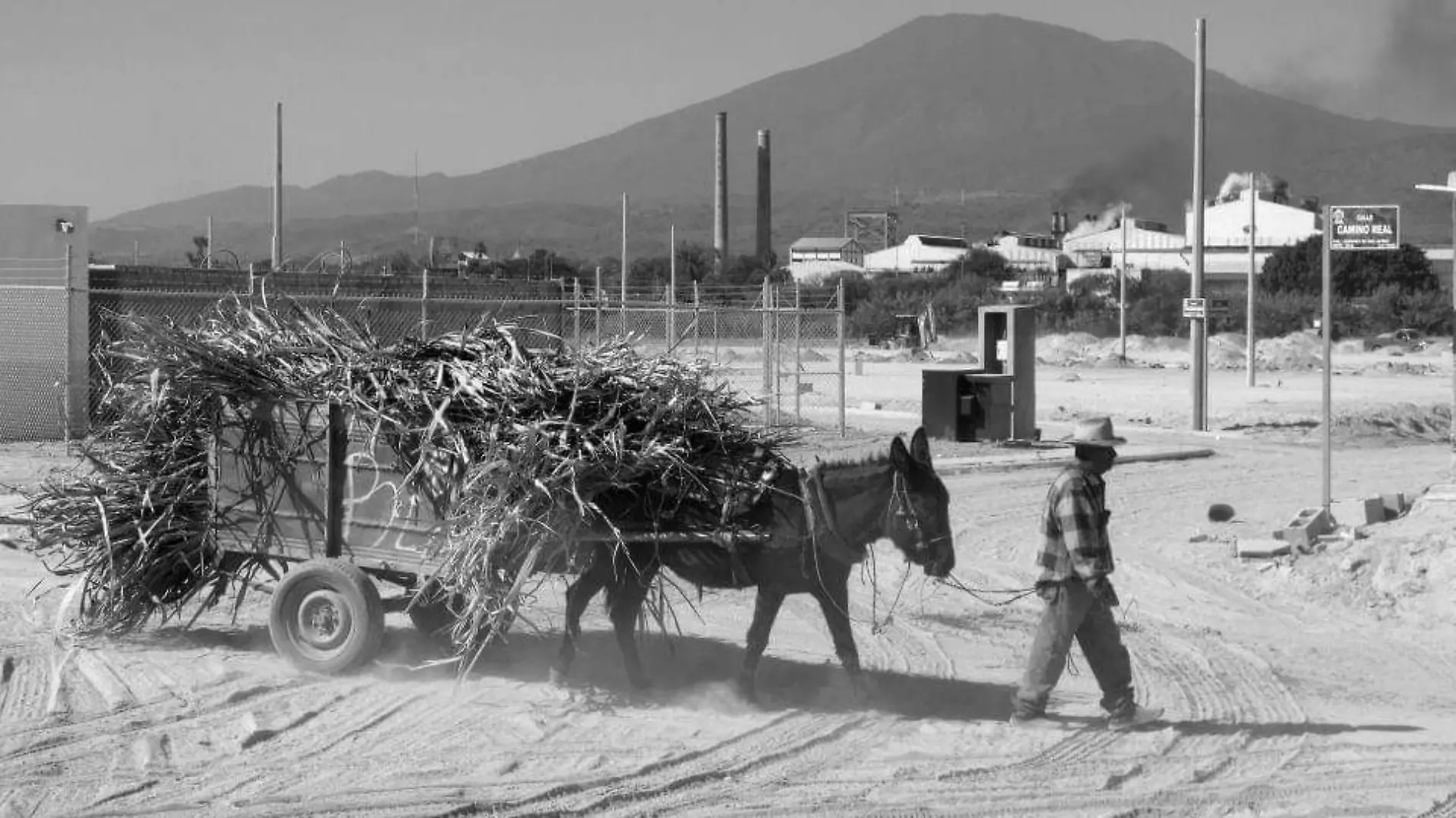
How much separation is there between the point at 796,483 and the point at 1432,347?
1907 inches

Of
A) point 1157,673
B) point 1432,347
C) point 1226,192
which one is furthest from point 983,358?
point 1226,192

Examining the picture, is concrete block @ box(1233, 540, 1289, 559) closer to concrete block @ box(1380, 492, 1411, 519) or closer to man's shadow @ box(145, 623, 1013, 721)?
concrete block @ box(1380, 492, 1411, 519)

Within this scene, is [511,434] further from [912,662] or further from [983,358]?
[983,358]

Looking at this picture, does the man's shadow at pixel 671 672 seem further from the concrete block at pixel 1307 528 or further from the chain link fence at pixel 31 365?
the chain link fence at pixel 31 365

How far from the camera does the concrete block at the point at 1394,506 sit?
15.8m

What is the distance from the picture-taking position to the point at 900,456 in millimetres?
8625

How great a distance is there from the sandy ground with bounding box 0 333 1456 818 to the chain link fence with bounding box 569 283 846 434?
1821 millimetres

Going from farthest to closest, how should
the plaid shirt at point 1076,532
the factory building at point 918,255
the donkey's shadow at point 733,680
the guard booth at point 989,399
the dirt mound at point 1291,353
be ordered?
the factory building at point 918,255
the dirt mound at point 1291,353
the guard booth at point 989,399
the donkey's shadow at point 733,680
the plaid shirt at point 1076,532

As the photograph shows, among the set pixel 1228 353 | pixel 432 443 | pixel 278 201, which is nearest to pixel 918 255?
pixel 1228 353

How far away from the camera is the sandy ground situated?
738 cm

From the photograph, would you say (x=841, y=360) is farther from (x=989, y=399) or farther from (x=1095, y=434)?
(x=1095, y=434)

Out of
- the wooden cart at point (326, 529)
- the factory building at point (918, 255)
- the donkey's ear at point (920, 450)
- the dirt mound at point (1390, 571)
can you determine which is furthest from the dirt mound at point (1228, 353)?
the factory building at point (918, 255)

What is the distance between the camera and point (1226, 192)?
10662 cm

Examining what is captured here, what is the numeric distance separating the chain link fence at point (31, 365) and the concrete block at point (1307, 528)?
14.7 m
